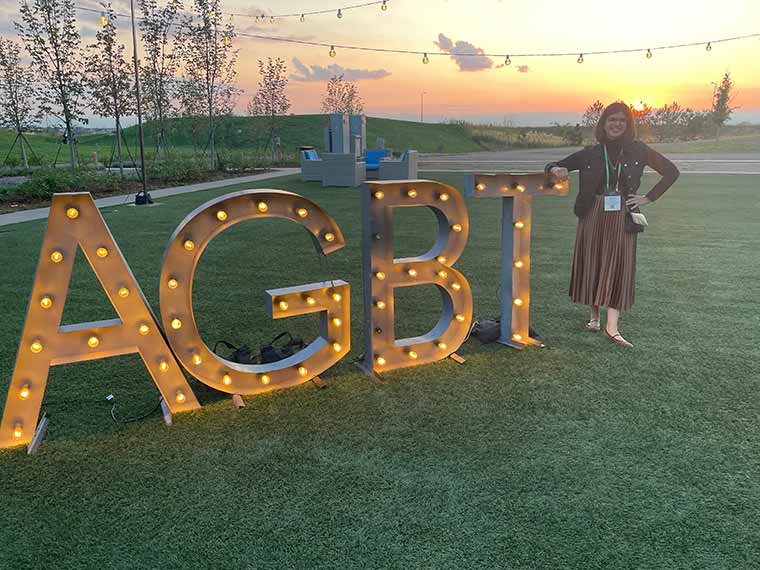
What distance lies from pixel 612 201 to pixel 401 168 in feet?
40.9

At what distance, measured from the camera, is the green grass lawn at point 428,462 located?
6.55 feet

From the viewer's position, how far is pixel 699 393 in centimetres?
316

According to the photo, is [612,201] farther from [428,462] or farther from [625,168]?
[428,462]

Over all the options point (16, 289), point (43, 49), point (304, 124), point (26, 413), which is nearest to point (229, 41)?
point (43, 49)

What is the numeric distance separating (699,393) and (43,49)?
1867cm

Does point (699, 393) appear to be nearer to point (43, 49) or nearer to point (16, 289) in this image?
point (16, 289)

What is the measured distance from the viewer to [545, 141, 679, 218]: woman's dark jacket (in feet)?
12.6

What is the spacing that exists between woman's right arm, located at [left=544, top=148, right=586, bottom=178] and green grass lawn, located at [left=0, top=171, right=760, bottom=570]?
1.18 metres

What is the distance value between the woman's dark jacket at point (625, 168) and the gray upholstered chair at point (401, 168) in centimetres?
1203

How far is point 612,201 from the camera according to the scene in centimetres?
386

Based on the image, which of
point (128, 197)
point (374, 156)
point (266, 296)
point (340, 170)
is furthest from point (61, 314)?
point (374, 156)

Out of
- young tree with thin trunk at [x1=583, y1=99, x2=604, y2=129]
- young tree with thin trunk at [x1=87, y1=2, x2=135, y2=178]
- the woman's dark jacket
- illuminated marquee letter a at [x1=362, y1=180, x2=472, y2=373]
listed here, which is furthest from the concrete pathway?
young tree with thin trunk at [x1=583, y1=99, x2=604, y2=129]

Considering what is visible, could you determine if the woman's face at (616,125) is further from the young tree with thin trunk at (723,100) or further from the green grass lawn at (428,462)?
the young tree with thin trunk at (723,100)

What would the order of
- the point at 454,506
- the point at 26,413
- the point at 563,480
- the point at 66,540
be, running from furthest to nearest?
the point at 26,413, the point at 563,480, the point at 454,506, the point at 66,540
